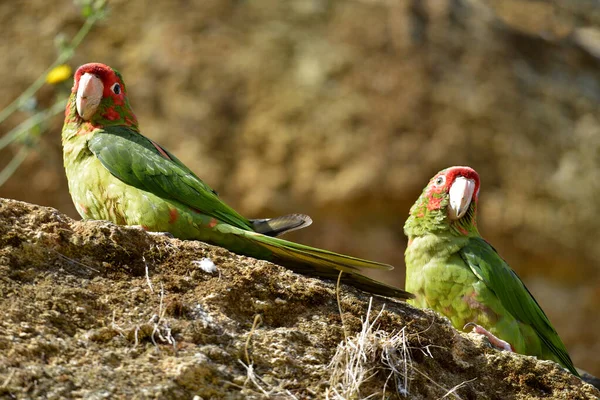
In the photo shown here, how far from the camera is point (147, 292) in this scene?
2947 mm

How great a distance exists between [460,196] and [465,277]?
1.70 feet

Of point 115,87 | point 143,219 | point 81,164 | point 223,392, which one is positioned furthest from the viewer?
point 115,87

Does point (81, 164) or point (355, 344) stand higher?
point (81, 164)

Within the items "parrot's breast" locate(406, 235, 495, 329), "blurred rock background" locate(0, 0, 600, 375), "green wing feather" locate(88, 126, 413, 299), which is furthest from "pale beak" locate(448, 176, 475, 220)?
"blurred rock background" locate(0, 0, 600, 375)

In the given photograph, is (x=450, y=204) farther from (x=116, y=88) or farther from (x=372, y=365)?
(x=372, y=365)

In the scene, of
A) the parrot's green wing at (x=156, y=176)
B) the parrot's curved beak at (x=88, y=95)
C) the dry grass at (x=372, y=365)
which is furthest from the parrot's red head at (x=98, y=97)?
the dry grass at (x=372, y=365)

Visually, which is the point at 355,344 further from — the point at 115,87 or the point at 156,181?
the point at 115,87

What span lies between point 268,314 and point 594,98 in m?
7.90

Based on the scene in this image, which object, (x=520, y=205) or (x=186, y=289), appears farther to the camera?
(x=520, y=205)

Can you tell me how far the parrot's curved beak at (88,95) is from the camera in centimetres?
439

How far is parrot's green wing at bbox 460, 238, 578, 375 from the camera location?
4.66 m

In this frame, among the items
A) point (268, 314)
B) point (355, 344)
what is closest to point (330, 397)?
point (355, 344)

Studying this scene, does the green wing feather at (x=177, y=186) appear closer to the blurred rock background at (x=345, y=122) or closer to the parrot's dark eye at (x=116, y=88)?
the parrot's dark eye at (x=116, y=88)

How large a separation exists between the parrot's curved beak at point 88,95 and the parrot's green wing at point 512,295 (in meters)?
2.27
